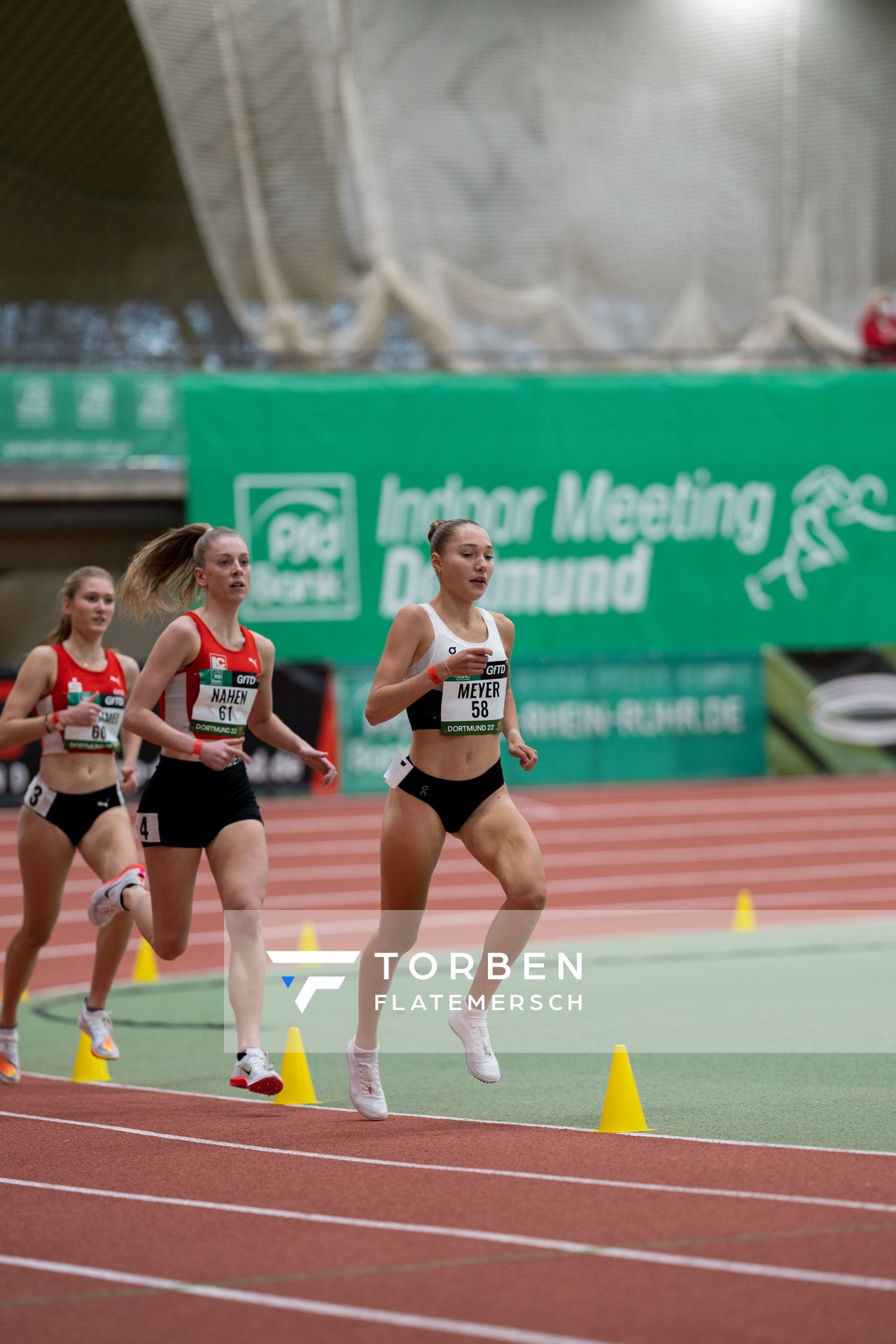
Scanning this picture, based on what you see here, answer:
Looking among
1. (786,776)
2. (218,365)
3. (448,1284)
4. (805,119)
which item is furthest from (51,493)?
(448,1284)

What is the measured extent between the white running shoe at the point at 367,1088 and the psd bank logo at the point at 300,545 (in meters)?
14.2

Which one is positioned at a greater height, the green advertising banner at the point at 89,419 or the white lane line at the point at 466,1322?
the green advertising banner at the point at 89,419

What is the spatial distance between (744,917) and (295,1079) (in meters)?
5.91

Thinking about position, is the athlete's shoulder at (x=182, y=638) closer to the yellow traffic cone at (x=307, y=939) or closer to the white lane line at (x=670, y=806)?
the yellow traffic cone at (x=307, y=939)

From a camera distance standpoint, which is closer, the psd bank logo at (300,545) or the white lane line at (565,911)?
the white lane line at (565,911)

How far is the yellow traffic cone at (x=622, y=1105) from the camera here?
5.70m

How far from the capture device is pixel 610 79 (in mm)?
25812

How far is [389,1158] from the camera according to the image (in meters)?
5.35

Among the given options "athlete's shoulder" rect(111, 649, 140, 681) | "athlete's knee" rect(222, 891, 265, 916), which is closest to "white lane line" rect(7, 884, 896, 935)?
"athlete's shoulder" rect(111, 649, 140, 681)

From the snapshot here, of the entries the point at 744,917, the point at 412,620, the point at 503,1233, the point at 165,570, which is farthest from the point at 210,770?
the point at 744,917

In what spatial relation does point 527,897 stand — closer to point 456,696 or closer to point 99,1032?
point 456,696

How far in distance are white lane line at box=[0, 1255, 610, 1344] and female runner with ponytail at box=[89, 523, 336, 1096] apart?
1.87m

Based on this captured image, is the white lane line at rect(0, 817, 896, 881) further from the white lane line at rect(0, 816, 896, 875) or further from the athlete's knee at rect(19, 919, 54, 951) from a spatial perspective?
the athlete's knee at rect(19, 919, 54, 951)

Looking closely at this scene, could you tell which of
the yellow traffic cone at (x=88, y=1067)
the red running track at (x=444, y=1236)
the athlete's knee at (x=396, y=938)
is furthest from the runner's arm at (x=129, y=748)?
the red running track at (x=444, y=1236)
